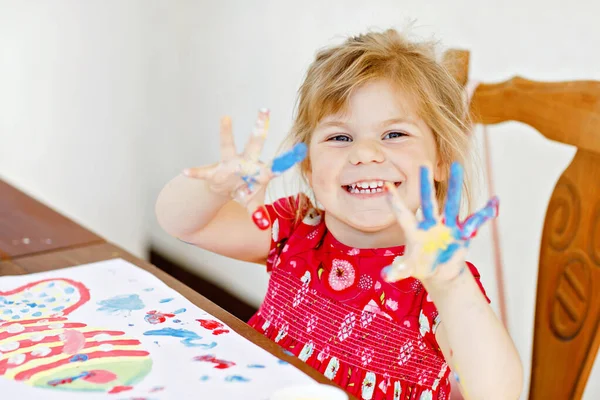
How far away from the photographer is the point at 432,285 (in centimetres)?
69

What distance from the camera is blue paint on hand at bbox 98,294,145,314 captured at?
812 mm

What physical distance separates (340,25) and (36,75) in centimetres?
140

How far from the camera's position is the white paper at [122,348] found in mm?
631

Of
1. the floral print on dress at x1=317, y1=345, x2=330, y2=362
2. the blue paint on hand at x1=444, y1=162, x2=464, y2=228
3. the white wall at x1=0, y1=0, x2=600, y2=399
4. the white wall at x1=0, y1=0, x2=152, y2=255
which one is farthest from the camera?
the white wall at x1=0, y1=0, x2=152, y2=255

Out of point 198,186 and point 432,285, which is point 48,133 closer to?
point 198,186

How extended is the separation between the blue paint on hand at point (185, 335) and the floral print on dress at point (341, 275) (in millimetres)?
281

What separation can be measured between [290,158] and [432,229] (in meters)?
0.17

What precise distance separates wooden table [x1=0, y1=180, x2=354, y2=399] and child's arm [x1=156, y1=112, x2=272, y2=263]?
8 centimetres

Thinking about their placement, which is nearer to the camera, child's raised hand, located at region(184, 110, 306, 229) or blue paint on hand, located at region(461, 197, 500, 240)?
blue paint on hand, located at region(461, 197, 500, 240)

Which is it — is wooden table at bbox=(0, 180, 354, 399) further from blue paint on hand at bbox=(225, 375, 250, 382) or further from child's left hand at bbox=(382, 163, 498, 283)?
child's left hand at bbox=(382, 163, 498, 283)

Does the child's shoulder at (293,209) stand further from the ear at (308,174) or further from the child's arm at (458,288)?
the child's arm at (458,288)

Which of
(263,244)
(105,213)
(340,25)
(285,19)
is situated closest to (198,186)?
(263,244)

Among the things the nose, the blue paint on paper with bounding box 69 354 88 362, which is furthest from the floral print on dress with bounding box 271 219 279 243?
the blue paint on paper with bounding box 69 354 88 362

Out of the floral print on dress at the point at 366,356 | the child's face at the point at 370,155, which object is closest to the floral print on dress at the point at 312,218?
the child's face at the point at 370,155
